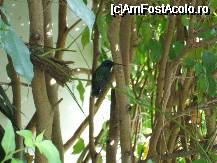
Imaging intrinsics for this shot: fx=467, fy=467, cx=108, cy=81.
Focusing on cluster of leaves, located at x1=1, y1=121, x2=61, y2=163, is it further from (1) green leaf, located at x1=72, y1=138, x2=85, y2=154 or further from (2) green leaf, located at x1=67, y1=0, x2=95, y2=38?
(1) green leaf, located at x1=72, y1=138, x2=85, y2=154

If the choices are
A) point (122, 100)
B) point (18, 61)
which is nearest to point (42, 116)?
point (122, 100)

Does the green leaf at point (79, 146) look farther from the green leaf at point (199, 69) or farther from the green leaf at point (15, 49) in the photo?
the green leaf at point (15, 49)

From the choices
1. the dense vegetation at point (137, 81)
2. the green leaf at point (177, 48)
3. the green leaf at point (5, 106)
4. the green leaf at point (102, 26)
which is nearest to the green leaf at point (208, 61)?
the dense vegetation at point (137, 81)

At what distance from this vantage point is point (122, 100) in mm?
1022

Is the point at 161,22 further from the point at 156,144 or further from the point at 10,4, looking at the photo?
the point at 10,4

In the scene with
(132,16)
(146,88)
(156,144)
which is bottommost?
(156,144)

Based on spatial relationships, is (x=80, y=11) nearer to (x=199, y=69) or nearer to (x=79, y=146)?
(x=199, y=69)

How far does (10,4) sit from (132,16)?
1.52 ft

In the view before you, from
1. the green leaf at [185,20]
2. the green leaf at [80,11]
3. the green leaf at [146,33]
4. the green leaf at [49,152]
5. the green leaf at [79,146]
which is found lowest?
the green leaf at [79,146]

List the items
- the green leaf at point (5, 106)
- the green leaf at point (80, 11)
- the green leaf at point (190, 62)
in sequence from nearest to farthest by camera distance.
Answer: the green leaf at point (80, 11), the green leaf at point (5, 106), the green leaf at point (190, 62)

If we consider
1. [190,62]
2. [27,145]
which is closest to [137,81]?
[190,62]

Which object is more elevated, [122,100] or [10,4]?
[10,4]

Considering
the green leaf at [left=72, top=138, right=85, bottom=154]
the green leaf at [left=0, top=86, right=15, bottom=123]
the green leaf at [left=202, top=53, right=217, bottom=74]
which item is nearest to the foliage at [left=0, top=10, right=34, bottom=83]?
the green leaf at [left=0, top=86, right=15, bottom=123]

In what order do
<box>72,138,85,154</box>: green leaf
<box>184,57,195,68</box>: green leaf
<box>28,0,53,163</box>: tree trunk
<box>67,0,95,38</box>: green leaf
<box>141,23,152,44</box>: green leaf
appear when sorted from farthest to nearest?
<box>72,138,85,154</box>: green leaf → <box>141,23,152,44</box>: green leaf → <box>184,57,195,68</box>: green leaf → <box>28,0,53,163</box>: tree trunk → <box>67,0,95,38</box>: green leaf
